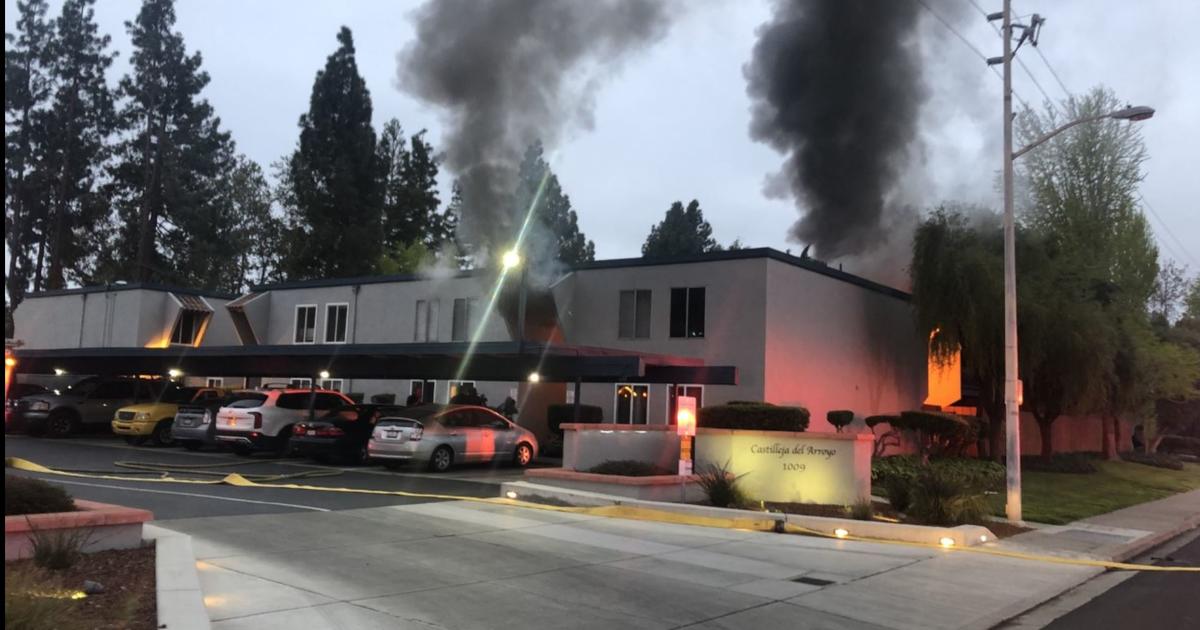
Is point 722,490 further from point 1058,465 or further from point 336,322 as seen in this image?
point 336,322

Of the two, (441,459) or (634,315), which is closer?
(441,459)

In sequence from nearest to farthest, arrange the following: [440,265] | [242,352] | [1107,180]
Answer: [242,352], [440,265], [1107,180]

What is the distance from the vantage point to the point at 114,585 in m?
6.30

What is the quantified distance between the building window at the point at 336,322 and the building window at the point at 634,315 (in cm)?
1139

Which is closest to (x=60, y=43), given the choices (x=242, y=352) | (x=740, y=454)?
(x=242, y=352)

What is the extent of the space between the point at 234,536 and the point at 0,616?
5.50m

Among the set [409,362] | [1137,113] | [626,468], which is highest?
[1137,113]

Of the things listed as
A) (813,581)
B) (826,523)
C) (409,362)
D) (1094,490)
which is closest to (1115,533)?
(826,523)

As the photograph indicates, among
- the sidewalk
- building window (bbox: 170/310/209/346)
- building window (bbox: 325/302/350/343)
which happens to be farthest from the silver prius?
building window (bbox: 170/310/209/346)

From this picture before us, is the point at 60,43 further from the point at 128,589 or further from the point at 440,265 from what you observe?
the point at 128,589

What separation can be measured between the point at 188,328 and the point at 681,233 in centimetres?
4703

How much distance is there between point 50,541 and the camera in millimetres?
6508

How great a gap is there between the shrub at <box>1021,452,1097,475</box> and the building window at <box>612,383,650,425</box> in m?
12.7

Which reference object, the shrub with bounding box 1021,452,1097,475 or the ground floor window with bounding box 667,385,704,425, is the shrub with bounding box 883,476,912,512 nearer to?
the ground floor window with bounding box 667,385,704,425
